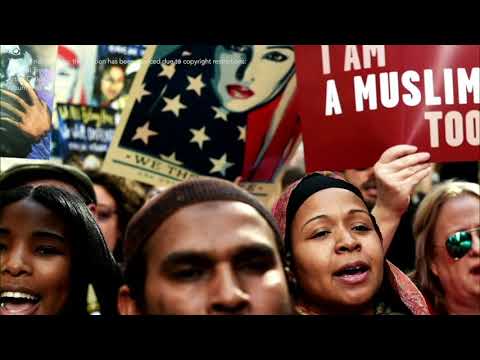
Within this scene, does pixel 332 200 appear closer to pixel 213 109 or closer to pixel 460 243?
pixel 460 243

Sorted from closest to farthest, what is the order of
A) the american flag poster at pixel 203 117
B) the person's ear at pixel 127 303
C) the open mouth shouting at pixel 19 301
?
the person's ear at pixel 127 303 < the open mouth shouting at pixel 19 301 < the american flag poster at pixel 203 117

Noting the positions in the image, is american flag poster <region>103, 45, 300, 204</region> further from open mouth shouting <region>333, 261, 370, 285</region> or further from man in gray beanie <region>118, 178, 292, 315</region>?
man in gray beanie <region>118, 178, 292, 315</region>

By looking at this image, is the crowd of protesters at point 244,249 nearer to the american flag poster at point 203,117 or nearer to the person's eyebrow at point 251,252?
the person's eyebrow at point 251,252

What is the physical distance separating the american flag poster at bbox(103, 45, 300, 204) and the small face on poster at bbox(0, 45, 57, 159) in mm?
A: 486

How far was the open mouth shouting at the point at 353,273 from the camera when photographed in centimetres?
298

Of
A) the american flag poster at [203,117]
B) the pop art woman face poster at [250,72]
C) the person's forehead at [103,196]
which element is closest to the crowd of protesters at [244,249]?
the american flag poster at [203,117]

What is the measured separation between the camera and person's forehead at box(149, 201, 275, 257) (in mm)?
2365

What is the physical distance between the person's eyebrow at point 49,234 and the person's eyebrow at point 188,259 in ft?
2.19

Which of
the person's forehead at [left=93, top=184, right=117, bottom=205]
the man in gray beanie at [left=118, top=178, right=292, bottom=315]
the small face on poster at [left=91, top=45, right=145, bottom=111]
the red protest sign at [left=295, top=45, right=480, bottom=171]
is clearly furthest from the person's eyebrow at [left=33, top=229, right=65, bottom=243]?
the small face on poster at [left=91, top=45, right=145, bottom=111]
